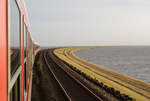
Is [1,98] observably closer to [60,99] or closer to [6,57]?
[6,57]

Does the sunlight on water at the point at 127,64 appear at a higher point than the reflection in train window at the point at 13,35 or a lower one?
lower

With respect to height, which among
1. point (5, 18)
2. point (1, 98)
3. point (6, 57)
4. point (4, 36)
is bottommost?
point (1, 98)

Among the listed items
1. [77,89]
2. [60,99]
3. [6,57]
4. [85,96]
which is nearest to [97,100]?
[85,96]

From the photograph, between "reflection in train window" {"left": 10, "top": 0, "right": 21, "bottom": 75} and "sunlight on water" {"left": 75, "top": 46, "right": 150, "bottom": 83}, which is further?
"sunlight on water" {"left": 75, "top": 46, "right": 150, "bottom": 83}

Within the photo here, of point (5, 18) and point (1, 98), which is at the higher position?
point (5, 18)

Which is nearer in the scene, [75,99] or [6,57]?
[6,57]

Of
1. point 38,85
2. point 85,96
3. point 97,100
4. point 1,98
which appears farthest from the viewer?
point 38,85

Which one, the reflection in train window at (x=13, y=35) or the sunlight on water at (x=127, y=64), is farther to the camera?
the sunlight on water at (x=127, y=64)

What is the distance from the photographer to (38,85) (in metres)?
15.4

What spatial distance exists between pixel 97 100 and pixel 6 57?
9666 mm

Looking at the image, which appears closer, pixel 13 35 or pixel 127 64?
pixel 13 35

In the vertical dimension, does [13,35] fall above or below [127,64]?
above

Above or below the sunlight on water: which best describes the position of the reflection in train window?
above

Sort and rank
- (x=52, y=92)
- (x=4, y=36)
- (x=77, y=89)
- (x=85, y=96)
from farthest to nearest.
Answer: (x=77, y=89), (x=52, y=92), (x=85, y=96), (x=4, y=36)
